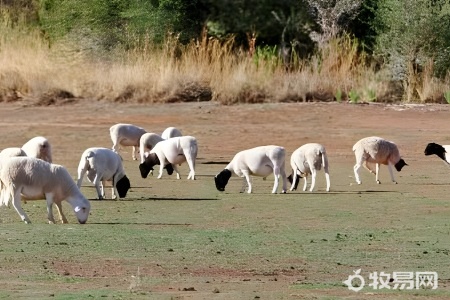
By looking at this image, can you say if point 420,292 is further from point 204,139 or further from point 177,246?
point 204,139

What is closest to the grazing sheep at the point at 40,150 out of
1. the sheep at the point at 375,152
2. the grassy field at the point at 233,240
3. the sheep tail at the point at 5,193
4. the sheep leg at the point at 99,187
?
the grassy field at the point at 233,240

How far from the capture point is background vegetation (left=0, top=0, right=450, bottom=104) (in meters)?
37.8

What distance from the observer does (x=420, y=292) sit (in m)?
11.4

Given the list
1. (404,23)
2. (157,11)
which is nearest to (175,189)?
(404,23)

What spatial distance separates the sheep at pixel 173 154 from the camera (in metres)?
24.5

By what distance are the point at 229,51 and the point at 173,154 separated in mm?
16468

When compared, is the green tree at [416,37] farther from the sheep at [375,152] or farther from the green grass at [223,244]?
the green grass at [223,244]

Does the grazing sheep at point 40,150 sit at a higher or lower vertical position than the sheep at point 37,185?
Result: lower

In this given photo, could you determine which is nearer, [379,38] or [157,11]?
[379,38]

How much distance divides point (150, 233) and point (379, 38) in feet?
81.5

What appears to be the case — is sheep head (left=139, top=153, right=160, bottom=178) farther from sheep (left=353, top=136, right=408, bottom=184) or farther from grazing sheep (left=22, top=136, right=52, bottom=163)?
sheep (left=353, top=136, right=408, bottom=184)

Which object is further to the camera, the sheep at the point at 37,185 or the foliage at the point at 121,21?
the foliage at the point at 121,21

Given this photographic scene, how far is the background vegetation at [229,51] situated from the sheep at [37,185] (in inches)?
789

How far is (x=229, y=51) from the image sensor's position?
134 feet
